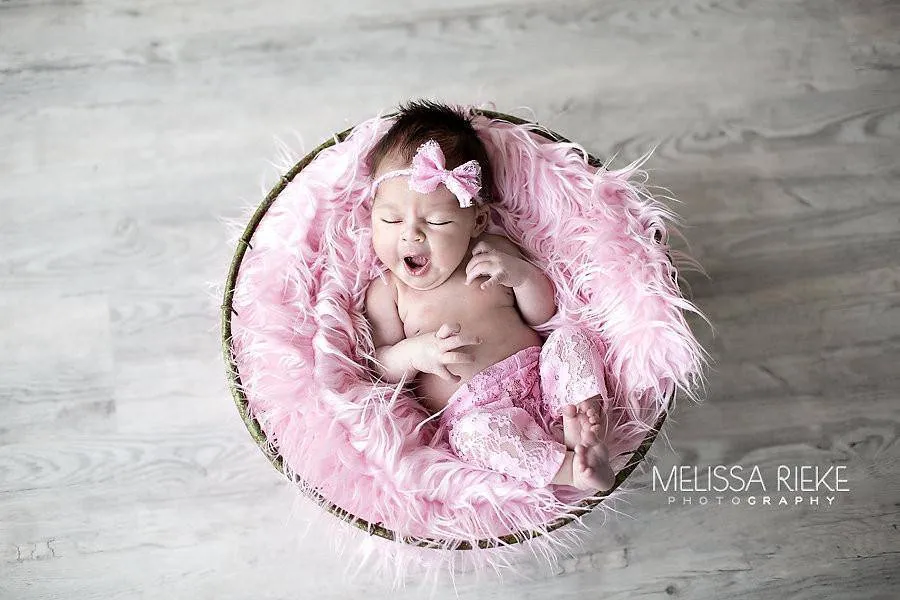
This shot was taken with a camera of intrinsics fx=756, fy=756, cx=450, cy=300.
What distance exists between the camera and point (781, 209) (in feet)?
5.51

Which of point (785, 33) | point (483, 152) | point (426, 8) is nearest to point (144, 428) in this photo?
point (483, 152)

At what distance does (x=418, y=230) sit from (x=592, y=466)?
49 centimetres

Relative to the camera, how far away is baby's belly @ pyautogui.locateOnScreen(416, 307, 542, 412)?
4.51 ft

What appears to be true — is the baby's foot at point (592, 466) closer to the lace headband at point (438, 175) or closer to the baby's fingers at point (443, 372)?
the baby's fingers at point (443, 372)

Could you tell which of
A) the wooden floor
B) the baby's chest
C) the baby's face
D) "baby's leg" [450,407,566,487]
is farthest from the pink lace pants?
the wooden floor

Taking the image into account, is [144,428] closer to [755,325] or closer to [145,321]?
[145,321]

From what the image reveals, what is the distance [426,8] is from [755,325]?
103 centimetres

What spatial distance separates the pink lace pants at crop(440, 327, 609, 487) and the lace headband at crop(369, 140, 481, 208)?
0.31 meters

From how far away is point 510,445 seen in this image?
126cm

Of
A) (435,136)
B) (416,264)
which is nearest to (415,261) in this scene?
(416,264)

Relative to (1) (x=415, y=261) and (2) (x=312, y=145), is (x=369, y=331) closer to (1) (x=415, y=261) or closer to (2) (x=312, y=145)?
(1) (x=415, y=261)

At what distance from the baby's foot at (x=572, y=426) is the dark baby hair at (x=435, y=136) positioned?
0.41 m

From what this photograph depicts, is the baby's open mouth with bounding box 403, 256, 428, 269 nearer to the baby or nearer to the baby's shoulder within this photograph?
the baby

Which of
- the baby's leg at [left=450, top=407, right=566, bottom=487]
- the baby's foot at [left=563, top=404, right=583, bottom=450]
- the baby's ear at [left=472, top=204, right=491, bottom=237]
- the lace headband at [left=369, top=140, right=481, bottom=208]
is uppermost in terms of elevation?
the lace headband at [left=369, top=140, right=481, bottom=208]
